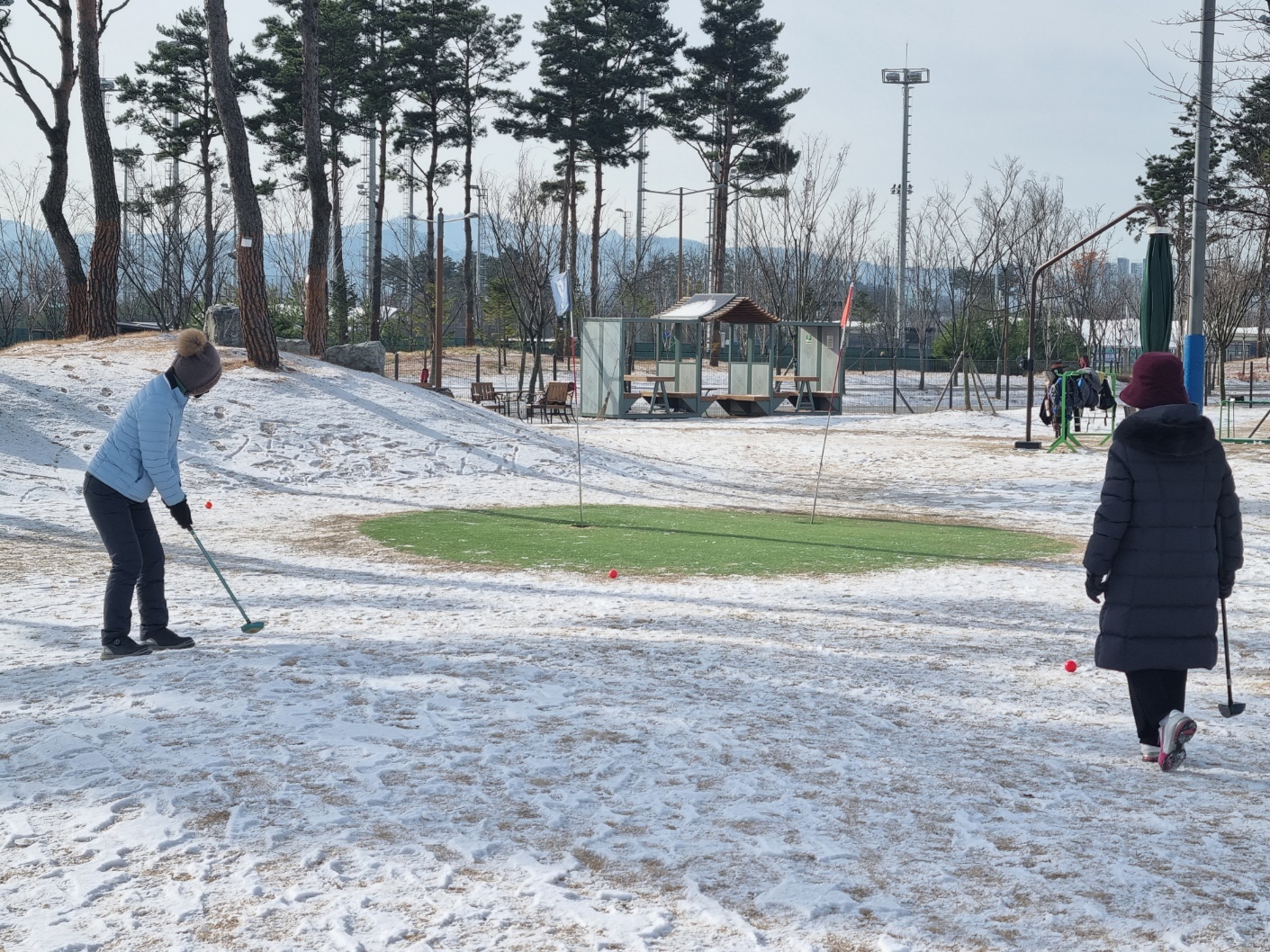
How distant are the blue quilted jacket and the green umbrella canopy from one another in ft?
49.1

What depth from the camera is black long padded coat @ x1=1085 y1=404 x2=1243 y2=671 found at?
4.98 meters

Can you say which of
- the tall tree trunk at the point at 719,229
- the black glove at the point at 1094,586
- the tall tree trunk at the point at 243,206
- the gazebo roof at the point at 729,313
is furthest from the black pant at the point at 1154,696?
the tall tree trunk at the point at 719,229

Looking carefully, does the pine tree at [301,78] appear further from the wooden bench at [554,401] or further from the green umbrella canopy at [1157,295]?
the green umbrella canopy at [1157,295]

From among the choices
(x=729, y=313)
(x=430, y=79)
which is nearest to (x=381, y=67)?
(x=430, y=79)

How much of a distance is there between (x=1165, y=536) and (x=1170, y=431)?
1.40 ft

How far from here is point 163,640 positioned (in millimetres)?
6914

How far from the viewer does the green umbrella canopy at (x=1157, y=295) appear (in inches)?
702

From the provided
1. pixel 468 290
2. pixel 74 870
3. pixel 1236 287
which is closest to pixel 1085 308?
pixel 1236 287

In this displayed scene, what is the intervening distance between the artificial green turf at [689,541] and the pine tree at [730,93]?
30.8 metres

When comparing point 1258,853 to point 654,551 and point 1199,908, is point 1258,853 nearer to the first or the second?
point 1199,908

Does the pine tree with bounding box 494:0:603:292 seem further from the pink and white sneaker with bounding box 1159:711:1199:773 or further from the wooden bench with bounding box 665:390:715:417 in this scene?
the pink and white sneaker with bounding box 1159:711:1199:773

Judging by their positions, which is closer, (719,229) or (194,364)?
(194,364)

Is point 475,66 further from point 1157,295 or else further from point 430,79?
point 1157,295

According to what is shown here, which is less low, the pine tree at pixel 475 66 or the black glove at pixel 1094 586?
the pine tree at pixel 475 66
